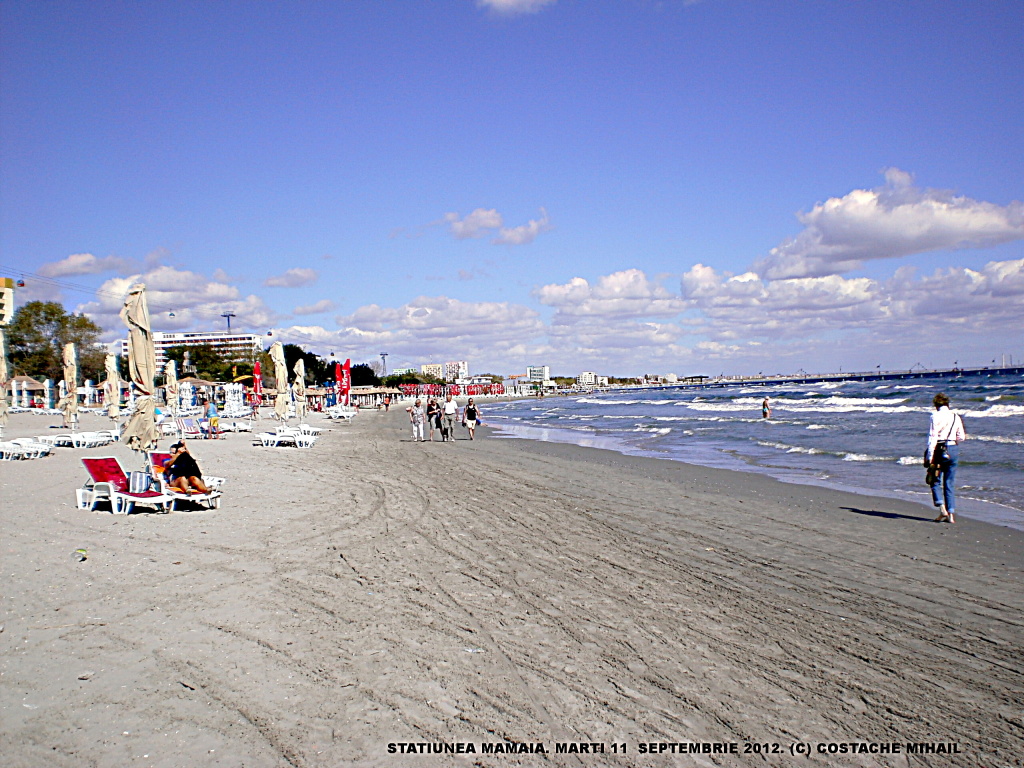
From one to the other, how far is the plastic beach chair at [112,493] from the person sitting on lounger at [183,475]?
25cm

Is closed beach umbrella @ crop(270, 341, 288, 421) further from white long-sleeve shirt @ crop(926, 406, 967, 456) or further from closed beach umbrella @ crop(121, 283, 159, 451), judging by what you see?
white long-sleeve shirt @ crop(926, 406, 967, 456)

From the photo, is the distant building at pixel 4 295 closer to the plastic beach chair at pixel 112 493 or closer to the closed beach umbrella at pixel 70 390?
the closed beach umbrella at pixel 70 390

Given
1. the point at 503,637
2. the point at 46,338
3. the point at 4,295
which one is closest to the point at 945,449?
the point at 503,637

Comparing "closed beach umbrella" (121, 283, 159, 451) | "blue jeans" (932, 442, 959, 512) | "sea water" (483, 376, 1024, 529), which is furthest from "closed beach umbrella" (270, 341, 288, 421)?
"blue jeans" (932, 442, 959, 512)

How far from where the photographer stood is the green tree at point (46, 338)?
6162 centimetres

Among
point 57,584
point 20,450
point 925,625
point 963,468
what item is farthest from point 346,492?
point 963,468

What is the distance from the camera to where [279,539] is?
25.6 ft

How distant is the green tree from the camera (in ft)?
202

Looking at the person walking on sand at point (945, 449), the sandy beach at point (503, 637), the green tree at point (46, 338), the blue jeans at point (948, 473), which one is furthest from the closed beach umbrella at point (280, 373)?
the green tree at point (46, 338)

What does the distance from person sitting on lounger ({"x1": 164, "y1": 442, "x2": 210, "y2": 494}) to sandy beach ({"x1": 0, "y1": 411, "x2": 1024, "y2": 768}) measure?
0.54m

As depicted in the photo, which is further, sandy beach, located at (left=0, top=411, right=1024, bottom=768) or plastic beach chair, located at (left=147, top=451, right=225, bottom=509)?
plastic beach chair, located at (left=147, top=451, right=225, bottom=509)

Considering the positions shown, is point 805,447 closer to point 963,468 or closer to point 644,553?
point 963,468

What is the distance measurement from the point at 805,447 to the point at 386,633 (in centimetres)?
1810

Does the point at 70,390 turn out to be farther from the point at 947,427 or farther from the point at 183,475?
the point at 947,427
